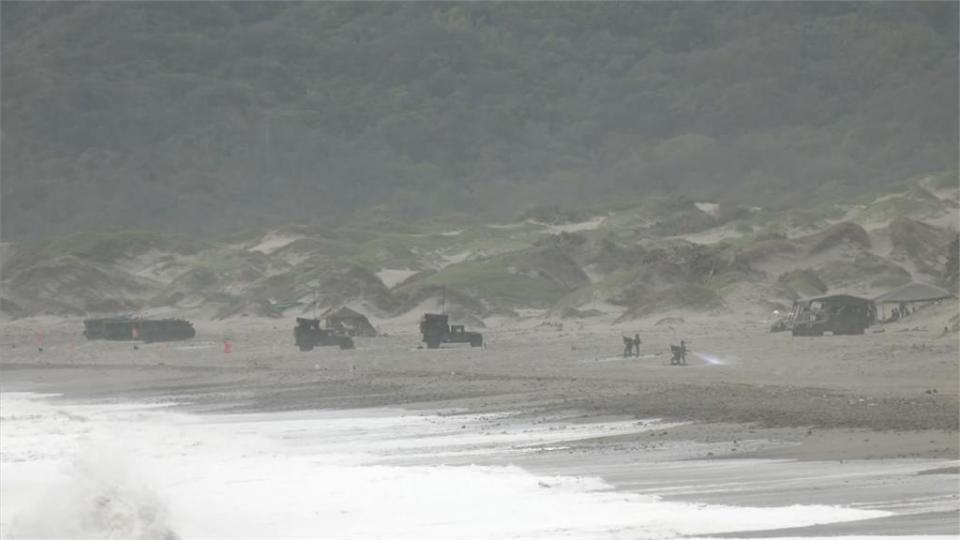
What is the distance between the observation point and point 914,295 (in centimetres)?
4669

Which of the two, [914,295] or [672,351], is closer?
[672,351]

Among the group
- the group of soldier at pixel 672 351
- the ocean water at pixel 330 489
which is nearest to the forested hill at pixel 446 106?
the group of soldier at pixel 672 351

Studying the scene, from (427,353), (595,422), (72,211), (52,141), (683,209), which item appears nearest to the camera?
(595,422)

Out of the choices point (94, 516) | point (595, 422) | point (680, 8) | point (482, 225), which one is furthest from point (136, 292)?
point (680, 8)

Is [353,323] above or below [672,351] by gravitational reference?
above

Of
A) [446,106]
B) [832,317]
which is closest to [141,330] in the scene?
[832,317]

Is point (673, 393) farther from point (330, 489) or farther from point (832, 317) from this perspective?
point (832, 317)

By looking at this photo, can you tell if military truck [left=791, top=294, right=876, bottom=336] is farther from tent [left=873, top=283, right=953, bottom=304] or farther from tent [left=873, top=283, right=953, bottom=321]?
tent [left=873, top=283, right=953, bottom=304]

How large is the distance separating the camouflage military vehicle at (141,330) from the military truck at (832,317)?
78.7 feet

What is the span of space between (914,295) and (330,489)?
97.2 ft

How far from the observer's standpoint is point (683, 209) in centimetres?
9019

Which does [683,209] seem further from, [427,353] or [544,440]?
[544,440]

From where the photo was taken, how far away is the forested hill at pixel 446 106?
130 m

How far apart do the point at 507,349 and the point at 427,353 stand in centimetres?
186
